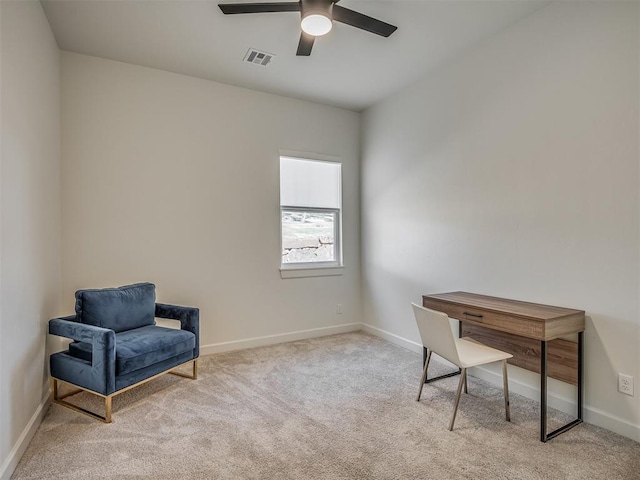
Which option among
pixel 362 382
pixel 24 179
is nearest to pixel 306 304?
pixel 362 382

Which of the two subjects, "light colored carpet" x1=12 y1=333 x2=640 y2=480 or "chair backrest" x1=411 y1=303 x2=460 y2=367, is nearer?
"light colored carpet" x1=12 y1=333 x2=640 y2=480

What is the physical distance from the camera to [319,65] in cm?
348

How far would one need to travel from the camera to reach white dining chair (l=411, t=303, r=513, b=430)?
229cm

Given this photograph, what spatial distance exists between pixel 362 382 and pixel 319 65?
2969 mm

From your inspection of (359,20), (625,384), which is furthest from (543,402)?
(359,20)

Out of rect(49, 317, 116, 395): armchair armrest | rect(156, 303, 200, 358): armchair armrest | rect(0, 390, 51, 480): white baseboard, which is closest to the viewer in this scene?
rect(0, 390, 51, 480): white baseboard

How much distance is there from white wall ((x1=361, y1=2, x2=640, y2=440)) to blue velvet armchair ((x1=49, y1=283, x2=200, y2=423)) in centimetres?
241

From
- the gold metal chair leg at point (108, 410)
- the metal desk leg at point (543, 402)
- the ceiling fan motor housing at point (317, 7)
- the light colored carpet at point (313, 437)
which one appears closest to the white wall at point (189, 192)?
the light colored carpet at point (313, 437)

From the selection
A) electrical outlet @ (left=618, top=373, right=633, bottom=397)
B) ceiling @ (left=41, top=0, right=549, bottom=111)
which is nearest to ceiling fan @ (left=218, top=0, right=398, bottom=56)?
ceiling @ (left=41, top=0, right=549, bottom=111)

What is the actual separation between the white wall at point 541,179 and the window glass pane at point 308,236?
101cm

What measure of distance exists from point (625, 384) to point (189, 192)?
3849mm

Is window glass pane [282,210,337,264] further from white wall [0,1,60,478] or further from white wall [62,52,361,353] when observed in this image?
white wall [0,1,60,478]

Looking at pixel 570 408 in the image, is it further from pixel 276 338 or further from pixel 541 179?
pixel 276 338

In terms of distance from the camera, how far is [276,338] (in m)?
4.17
